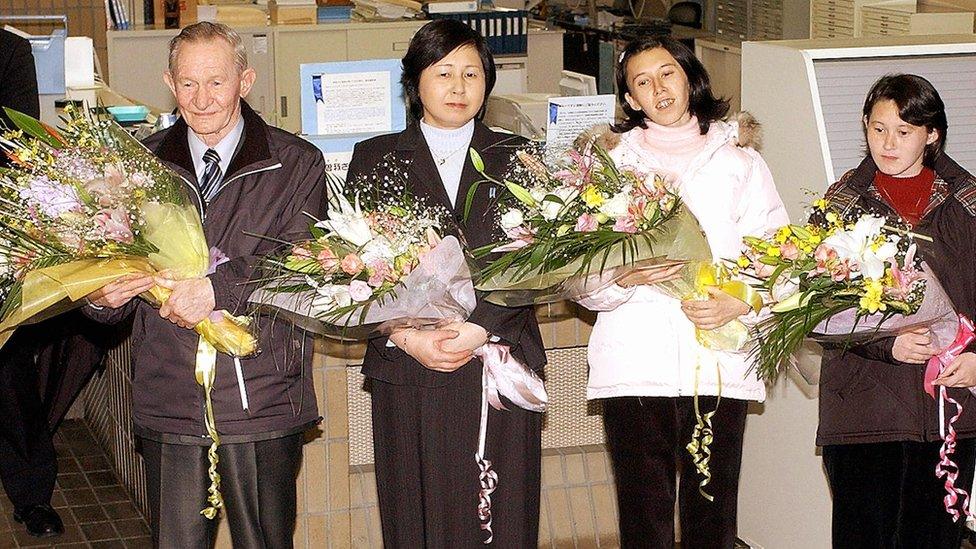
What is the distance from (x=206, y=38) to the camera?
285 cm

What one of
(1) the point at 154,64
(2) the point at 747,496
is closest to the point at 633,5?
(1) the point at 154,64

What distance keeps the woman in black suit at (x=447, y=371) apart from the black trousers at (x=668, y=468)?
0.21 m

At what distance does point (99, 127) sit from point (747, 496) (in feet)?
7.46

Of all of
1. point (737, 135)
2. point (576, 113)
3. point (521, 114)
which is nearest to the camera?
point (737, 135)

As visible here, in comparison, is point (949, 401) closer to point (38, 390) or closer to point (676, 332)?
point (676, 332)

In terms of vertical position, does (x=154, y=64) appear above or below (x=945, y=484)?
above

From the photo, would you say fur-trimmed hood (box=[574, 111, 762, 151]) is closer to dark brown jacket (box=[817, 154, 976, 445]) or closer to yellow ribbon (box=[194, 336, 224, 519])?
dark brown jacket (box=[817, 154, 976, 445])

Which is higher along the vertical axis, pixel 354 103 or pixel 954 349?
pixel 354 103

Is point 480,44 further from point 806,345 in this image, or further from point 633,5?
point 633,5

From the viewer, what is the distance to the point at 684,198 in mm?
3090

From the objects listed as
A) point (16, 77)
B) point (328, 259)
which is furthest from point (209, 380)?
point (16, 77)

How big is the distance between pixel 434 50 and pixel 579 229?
55 centimetres

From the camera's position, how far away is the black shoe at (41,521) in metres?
4.25

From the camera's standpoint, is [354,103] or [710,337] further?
[354,103]
